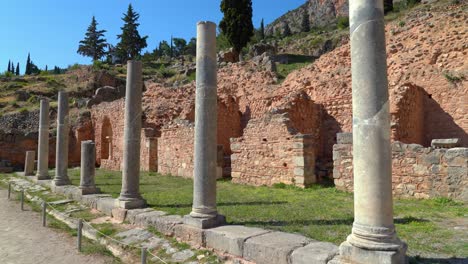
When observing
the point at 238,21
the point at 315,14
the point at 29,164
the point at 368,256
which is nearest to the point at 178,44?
the point at 315,14

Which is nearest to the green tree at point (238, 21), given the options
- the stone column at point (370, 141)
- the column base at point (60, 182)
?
the column base at point (60, 182)

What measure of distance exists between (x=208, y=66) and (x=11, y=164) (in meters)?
24.4

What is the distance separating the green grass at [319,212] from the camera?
5.88 m

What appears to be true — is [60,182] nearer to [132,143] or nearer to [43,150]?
[43,150]

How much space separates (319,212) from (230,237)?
2835 mm

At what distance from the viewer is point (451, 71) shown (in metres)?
14.3

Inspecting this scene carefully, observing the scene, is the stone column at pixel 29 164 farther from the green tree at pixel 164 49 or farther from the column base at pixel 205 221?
the green tree at pixel 164 49

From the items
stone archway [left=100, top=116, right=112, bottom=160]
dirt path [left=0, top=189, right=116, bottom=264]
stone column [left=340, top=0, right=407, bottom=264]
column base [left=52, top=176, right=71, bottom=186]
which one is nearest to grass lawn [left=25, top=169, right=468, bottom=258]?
stone column [left=340, top=0, right=407, bottom=264]

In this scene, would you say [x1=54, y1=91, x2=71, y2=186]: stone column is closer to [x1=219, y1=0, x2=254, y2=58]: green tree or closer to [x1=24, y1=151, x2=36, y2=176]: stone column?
[x1=24, y1=151, x2=36, y2=176]: stone column

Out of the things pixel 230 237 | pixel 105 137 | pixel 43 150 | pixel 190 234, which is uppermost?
pixel 105 137

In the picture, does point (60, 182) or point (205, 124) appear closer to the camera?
point (205, 124)

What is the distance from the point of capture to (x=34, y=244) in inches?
322

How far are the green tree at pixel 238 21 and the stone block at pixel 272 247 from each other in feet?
120

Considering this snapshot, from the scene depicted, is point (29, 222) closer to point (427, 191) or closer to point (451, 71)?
point (427, 191)
